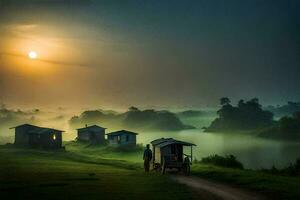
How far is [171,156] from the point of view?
167 feet

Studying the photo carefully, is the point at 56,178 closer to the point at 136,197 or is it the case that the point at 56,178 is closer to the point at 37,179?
the point at 37,179

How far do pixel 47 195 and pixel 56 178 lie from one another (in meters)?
10.2

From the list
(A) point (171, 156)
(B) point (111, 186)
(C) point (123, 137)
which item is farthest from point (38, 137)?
(B) point (111, 186)


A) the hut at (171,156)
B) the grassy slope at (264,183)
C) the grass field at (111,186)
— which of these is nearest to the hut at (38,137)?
the hut at (171,156)

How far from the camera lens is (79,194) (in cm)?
3131

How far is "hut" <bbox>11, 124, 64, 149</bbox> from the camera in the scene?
105188mm

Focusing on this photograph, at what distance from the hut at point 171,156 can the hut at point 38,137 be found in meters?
55.7

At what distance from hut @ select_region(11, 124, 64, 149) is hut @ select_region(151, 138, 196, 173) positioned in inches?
Answer: 2191

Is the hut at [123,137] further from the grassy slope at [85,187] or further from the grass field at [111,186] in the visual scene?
the grassy slope at [85,187]

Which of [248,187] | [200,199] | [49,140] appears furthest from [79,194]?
[49,140]

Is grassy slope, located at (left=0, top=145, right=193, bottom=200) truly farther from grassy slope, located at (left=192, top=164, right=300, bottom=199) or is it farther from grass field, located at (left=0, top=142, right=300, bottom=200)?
grassy slope, located at (left=192, top=164, right=300, bottom=199)

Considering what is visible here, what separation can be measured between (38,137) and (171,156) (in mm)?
62746

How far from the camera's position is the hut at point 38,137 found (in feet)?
345

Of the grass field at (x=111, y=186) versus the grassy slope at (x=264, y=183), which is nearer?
the grass field at (x=111, y=186)
